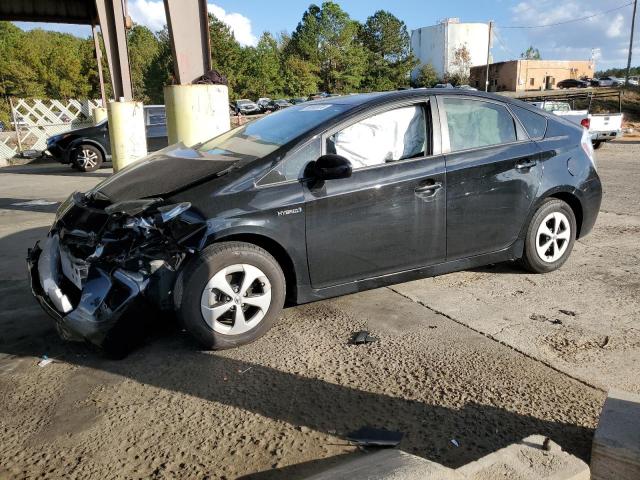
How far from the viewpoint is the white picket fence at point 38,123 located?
1870 centimetres

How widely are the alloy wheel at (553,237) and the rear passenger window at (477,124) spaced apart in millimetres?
810

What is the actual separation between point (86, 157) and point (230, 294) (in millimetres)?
12291

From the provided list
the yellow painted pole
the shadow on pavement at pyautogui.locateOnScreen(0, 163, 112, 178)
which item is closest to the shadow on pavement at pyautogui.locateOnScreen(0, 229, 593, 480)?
the yellow painted pole

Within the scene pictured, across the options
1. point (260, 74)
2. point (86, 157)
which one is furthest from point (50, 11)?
point (260, 74)

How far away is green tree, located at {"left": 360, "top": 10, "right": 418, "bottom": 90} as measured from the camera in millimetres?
80500

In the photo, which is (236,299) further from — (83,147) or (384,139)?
(83,147)

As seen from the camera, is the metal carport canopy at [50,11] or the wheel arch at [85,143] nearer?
the wheel arch at [85,143]

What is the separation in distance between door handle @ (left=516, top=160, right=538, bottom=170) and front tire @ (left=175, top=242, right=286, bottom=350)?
2257 mm

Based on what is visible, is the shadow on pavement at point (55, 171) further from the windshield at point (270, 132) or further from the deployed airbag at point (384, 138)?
the deployed airbag at point (384, 138)

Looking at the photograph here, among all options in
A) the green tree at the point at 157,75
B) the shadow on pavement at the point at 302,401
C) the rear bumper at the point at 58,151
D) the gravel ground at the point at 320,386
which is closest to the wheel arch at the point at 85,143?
the rear bumper at the point at 58,151

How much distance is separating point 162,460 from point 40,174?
44.7 feet

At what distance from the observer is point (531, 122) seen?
4.73 meters

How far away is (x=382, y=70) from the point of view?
8075 centimetres

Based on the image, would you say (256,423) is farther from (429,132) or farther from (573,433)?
(429,132)
